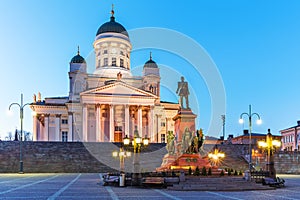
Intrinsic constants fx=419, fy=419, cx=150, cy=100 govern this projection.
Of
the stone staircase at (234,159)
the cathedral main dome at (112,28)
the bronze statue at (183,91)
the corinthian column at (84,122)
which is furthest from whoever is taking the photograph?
the cathedral main dome at (112,28)

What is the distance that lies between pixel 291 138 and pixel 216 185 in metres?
75.9

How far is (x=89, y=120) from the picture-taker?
7031 cm

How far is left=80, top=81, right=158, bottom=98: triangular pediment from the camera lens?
67.8m

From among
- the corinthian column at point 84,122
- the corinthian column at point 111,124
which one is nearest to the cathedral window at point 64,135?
the corinthian column at point 84,122

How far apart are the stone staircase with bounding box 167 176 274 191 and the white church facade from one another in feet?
149

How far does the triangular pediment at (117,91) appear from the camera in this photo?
67.8 metres

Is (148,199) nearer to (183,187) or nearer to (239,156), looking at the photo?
(183,187)

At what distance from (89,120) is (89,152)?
17.8 meters

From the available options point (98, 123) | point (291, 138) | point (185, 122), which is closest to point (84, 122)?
point (98, 123)

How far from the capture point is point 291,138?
93438 millimetres

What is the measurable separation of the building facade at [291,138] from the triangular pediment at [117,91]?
3759cm

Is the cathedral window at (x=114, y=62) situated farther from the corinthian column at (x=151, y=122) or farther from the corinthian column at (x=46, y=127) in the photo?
the corinthian column at (x=46, y=127)

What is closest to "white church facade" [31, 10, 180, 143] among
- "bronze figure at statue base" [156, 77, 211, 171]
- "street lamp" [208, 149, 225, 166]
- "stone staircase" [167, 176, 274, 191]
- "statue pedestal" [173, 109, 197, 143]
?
"street lamp" [208, 149, 225, 166]

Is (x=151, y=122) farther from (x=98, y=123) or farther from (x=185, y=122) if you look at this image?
(x=185, y=122)
